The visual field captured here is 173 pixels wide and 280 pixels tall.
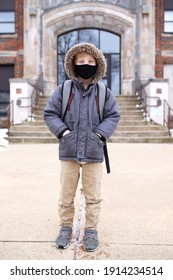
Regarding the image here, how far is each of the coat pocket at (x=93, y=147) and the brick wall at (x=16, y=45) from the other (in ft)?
51.7

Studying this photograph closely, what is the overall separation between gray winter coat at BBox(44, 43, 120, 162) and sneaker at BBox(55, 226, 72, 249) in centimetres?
70

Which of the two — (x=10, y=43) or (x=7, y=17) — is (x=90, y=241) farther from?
(x=7, y=17)

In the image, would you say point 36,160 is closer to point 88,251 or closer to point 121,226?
A: point 121,226

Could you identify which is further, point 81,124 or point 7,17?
point 7,17

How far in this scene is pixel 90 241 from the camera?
302 centimetres

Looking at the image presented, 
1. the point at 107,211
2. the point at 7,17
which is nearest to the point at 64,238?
the point at 107,211

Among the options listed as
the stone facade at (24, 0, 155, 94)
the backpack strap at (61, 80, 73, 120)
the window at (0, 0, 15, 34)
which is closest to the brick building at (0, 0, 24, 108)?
the window at (0, 0, 15, 34)

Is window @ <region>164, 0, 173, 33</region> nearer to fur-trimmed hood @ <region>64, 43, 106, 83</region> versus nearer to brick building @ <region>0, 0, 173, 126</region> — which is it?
brick building @ <region>0, 0, 173, 126</region>

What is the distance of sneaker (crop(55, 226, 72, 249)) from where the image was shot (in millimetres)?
3002

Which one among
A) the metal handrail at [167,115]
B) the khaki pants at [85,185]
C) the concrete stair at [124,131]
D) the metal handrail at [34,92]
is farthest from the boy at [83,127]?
the metal handrail at [34,92]

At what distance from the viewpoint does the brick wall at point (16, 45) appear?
17.9m

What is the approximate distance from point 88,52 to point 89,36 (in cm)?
1654

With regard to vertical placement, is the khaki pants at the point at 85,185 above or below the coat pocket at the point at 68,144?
below

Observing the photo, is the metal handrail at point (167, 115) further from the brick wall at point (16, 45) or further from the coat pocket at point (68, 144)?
the coat pocket at point (68, 144)
